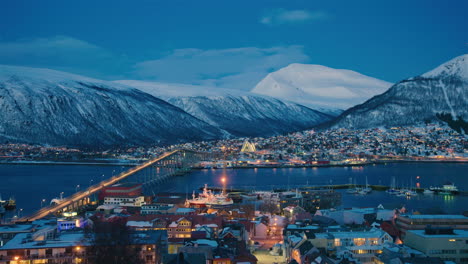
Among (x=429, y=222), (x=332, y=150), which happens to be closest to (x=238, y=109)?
(x=332, y=150)

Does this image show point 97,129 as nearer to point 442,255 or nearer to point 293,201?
point 293,201

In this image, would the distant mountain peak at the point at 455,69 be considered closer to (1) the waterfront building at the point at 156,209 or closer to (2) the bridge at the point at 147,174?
(2) the bridge at the point at 147,174

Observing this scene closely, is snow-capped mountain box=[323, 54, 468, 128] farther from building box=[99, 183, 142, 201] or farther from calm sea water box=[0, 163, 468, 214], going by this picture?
building box=[99, 183, 142, 201]

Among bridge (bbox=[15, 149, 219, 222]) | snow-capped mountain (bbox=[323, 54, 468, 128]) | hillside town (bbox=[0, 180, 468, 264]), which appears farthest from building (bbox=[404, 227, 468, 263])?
snow-capped mountain (bbox=[323, 54, 468, 128])

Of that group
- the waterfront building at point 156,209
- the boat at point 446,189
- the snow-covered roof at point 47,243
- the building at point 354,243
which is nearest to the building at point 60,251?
the snow-covered roof at point 47,243

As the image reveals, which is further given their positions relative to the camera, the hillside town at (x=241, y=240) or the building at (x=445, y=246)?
the building at (x=445, y=246)

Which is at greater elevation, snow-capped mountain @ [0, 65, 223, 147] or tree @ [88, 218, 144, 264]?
snow-capped mountain @ [0, 65, 223, 147]

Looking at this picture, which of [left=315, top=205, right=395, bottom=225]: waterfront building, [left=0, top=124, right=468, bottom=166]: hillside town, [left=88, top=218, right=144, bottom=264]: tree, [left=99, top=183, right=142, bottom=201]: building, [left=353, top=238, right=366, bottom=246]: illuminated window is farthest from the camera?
[left=0, top=124, right=468, bottom=166]: hillside town

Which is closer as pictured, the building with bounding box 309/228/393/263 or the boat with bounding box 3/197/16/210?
the building with bounding box 309/228/393/263
